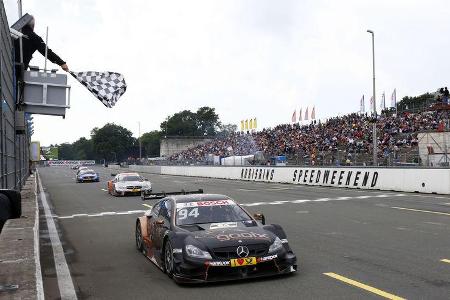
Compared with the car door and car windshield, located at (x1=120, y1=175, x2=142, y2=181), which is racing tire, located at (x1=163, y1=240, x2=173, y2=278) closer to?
the car door

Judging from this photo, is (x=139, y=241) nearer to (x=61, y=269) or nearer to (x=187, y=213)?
(x=61, y=269)

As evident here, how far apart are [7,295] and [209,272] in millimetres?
2414

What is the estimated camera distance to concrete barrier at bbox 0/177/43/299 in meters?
5.35

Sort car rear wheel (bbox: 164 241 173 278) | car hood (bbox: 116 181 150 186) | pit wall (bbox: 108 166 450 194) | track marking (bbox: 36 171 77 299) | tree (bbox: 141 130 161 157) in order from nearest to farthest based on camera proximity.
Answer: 1. track marking (bbox: 36 171 77 299)
2. car rear wheel (bbox: 164 241 173 278)
3. pit wall (bbox: 108 166 450 194)
4. car hood (bbox: 116 181 150 186)
5. tree (bbox: 141 130 161 157)

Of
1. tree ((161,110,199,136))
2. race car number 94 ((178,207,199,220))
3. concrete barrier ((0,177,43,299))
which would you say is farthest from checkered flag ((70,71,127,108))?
tree ((161,110,199,136))

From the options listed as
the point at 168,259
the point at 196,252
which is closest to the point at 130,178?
the point at 168,259

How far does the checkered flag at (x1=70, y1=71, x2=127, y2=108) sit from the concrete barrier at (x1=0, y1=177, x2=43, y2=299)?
3.73 meters

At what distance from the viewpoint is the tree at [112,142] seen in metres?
181

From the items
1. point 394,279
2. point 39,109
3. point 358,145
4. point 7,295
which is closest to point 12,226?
point 39,109

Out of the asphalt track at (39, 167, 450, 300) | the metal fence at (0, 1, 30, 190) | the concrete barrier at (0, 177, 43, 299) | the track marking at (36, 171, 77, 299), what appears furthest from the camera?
the metal fence at (0, 1, 30, 190)

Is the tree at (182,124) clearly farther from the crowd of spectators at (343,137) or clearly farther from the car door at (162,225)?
the car door at (162,225)

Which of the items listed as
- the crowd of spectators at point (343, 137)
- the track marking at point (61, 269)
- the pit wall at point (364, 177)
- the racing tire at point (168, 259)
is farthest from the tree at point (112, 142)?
the racing tire at point (168, 259)

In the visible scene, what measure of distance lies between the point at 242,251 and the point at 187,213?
157 cm

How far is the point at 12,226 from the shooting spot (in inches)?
408
